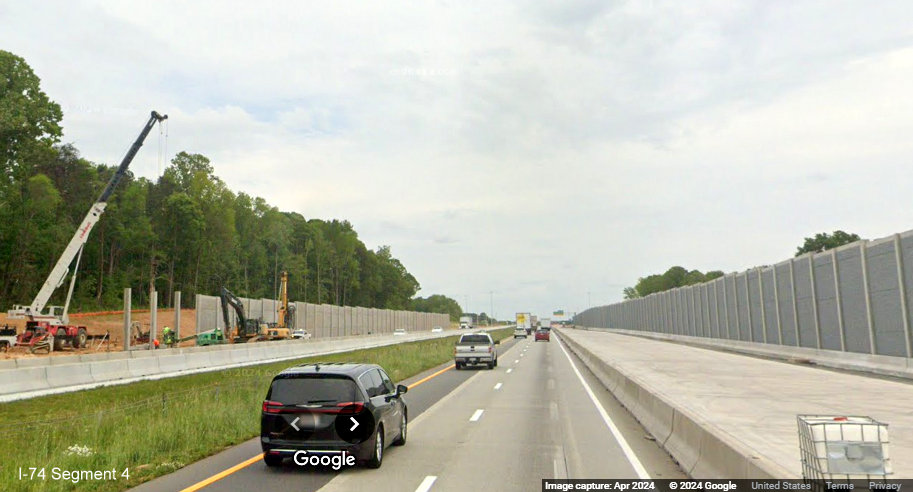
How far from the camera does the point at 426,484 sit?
8.80 meters

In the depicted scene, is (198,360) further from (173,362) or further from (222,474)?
(222,474)

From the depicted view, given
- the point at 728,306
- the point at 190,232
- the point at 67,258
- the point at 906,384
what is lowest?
the point at 906,384

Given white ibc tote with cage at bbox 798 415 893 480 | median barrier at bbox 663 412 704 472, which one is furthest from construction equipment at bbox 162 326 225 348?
white ibc tote with cage at bbox 798 415 893 480

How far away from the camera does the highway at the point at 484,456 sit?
9031 millimetres

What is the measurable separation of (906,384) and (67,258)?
4325 centimetres

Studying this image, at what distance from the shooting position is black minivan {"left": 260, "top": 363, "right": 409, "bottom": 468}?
9.50 m

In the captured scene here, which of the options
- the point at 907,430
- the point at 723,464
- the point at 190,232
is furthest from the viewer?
the point at 190,232

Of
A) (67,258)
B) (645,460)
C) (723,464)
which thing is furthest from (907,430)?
(67,258)

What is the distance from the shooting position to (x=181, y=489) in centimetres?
877

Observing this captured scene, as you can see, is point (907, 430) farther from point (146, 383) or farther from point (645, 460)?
point (146, 383)

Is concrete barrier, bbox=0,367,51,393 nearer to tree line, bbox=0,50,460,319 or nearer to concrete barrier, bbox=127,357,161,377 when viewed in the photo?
concrete barrier, bbox=127,357,161,377

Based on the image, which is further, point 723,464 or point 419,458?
point 419,458

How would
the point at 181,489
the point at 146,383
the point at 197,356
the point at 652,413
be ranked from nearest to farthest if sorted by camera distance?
the point at 181,489 < the point at 652,413 < the point at 146,383 < the point at 197,356

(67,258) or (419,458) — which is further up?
(67,258)
